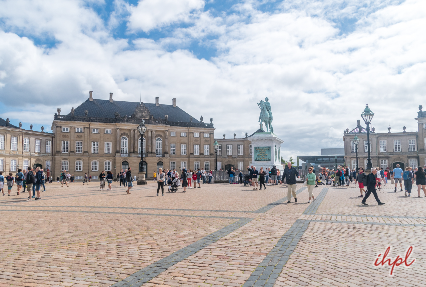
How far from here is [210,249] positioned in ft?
20.6

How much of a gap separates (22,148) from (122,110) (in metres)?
17.6

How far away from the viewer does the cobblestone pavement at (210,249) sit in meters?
4.73

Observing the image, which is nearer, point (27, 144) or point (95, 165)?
point (27, 144)

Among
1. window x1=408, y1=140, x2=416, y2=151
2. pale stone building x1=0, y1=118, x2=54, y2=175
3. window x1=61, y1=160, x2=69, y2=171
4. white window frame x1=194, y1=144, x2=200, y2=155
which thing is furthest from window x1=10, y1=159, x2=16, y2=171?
window x1=408, y1=140, x2=416, y2=151

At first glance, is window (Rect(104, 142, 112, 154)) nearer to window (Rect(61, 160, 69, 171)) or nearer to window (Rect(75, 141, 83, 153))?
window (Rect(75, 141, 83, 153))

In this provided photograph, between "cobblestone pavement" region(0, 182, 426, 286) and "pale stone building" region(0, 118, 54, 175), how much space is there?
134 feet

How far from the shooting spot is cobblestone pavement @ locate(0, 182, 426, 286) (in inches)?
186

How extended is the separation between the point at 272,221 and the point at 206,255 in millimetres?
3962

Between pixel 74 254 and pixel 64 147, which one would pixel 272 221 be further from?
pixel 64 147

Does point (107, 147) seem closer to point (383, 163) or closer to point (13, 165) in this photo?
point (13, 165)

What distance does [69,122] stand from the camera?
5450 cm

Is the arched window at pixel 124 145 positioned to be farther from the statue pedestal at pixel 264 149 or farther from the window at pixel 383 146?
the window at pixel 383 146

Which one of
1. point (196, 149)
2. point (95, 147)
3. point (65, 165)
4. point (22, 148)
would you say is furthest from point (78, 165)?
point (196, 149)

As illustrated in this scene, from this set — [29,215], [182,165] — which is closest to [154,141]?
[182,165]
